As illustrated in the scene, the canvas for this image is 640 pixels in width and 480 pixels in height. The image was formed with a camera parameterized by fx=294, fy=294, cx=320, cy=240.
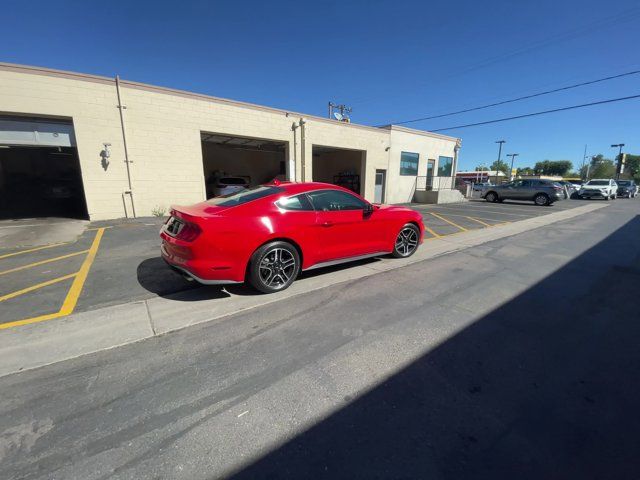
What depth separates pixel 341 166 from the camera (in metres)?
20.0

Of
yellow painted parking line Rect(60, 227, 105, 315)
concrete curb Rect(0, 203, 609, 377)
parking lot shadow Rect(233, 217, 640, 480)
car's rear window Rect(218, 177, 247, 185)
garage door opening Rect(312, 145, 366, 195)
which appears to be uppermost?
garage door opening Rect(312, 145, 366, 195)

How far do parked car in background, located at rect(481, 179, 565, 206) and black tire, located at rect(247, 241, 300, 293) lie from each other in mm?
20842

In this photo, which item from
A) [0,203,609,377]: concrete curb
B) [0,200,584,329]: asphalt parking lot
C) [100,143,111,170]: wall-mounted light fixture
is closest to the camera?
[0,203,609,377]: concrete curb

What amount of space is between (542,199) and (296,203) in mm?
20826

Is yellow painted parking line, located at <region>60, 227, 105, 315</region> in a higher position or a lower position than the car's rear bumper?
lower

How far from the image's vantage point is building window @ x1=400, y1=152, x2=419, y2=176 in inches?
758

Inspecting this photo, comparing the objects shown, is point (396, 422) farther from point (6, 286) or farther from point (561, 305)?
point (6, 286)

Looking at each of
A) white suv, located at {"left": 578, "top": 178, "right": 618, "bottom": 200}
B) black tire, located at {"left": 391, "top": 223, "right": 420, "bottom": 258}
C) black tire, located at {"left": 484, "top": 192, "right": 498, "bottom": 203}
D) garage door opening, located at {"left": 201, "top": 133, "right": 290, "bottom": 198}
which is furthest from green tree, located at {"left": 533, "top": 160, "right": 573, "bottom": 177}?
black tire, located at {"left": 391, "top": 223, "right": 420, "bottom": 258}

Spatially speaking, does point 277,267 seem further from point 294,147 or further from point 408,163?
point 408,163

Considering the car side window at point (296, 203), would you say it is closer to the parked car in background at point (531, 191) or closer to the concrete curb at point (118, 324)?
the concrete curb at point (118, 324)

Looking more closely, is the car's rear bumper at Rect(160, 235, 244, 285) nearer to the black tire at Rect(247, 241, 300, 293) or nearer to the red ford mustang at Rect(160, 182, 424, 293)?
the red ford mustang at Rect(160, 182, 424, 293)

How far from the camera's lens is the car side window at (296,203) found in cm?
425

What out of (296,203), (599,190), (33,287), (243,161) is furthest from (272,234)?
(599,190)

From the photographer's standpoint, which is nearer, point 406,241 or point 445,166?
point 406,241
